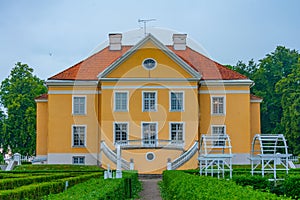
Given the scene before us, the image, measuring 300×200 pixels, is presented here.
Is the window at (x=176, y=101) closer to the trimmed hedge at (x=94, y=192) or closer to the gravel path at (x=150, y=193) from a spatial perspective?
the gravel path at (x=150, y=193)

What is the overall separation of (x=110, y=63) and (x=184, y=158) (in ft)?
34.5

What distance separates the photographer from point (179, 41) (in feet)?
138

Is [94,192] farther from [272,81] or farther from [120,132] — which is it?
[272,81]

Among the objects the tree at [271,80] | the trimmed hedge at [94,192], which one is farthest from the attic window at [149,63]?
the tree at [271,80]

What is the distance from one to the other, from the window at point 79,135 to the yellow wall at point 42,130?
3.10m

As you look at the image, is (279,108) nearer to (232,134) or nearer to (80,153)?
(232,134)

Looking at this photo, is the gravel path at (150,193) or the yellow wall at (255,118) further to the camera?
the yellow wall at (255,118)

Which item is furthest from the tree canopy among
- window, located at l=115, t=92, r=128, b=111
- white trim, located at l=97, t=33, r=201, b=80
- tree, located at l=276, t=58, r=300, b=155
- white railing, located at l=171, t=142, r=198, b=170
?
window, located at l=115, t=92, r=128, b=111

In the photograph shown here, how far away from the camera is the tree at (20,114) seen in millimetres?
50094

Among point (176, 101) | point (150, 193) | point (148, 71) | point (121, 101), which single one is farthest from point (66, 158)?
point (150, 193)

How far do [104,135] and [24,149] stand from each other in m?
16.4

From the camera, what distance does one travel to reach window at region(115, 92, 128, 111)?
3716 cm

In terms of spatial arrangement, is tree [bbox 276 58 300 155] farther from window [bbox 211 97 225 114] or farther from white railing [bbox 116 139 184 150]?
white railing [bbox 116 139 184 150]

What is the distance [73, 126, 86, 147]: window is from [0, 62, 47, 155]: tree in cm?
1205
